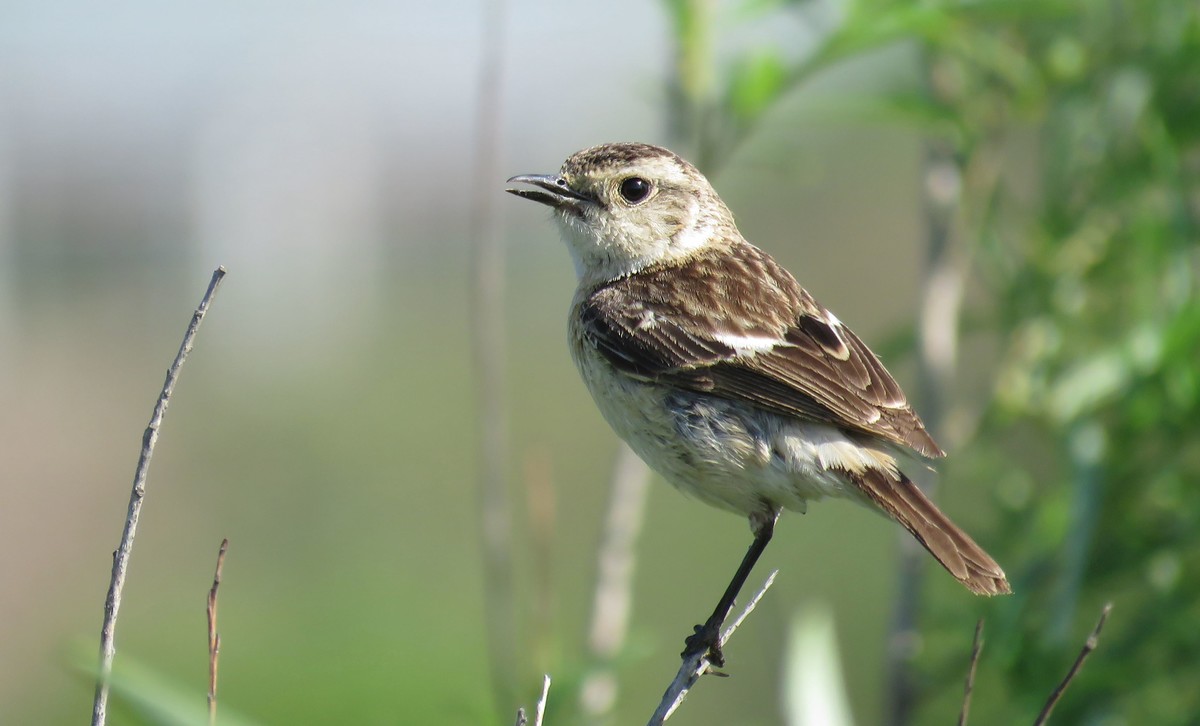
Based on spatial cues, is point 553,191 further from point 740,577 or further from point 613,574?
point 740,577

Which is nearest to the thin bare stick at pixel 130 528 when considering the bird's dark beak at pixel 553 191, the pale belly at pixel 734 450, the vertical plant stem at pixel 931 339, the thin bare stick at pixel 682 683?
the thin bare stick at pixel 682 683

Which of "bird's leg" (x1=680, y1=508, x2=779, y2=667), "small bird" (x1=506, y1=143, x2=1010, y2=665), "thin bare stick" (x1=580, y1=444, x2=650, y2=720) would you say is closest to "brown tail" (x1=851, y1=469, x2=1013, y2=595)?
"small bird" (x1=506, y1=143, x2=1010, y2=665)

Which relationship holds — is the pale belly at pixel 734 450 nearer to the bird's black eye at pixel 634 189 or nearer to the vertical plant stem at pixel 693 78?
the vertical plant stem at pixel 693 78

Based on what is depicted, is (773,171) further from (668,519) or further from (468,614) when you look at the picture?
(668,519)

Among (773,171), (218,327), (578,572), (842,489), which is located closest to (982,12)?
(773,171)

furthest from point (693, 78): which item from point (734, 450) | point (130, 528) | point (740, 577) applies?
point (130, 528)

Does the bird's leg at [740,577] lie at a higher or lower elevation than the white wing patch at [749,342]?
lower
